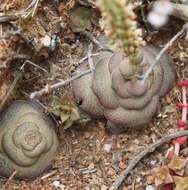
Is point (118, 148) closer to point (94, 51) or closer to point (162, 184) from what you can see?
point (162, 184)

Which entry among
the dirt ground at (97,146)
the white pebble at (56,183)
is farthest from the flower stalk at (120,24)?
the white pebble at (56,183)

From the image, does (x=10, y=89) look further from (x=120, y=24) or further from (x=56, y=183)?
(x=120, y=24)

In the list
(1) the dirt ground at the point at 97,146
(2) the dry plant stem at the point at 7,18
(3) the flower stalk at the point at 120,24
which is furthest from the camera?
(1) the dirt ground at the point at 97,146

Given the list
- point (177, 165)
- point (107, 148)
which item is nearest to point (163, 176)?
point (177, 165)

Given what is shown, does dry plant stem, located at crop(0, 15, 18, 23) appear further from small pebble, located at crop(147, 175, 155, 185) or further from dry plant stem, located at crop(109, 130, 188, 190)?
small pebble, located at crop(147, 175, 155, 185)

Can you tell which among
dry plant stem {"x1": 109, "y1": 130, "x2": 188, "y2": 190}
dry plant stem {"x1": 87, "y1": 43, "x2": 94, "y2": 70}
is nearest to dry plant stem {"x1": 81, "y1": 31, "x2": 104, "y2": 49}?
dry plant stem {"x1": 87, "y1": 43, "x2": 94, "y2": 70}

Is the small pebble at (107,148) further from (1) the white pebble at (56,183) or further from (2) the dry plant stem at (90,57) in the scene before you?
(2) the dry plant stem at (90,57)

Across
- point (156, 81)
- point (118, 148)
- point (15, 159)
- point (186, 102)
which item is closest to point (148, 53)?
point (156, 81)
